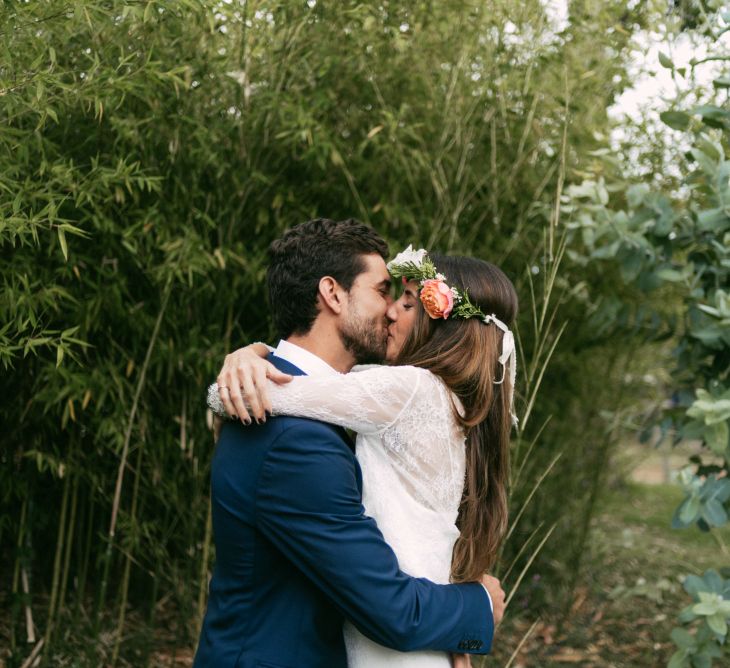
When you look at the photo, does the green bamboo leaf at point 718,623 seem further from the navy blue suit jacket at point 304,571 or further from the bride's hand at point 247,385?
the bride's hand at point 247,385

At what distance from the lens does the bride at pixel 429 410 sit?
5.53 feet

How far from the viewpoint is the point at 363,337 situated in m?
1.93

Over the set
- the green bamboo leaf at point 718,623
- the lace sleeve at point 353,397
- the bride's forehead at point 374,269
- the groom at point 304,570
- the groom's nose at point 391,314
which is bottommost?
the green bamboo leaf at point 718,623

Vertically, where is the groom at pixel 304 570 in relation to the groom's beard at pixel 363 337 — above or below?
below

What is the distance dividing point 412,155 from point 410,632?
2.06 metres

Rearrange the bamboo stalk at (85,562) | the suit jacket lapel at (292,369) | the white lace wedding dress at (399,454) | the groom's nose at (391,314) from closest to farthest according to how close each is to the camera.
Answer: the white lace wedding dress at (399,454)
the suit jacket lapel at (292,369)
the groom's nose at (391,314)
the bamboo stalk at (85,562)

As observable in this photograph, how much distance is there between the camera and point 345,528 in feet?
5.13

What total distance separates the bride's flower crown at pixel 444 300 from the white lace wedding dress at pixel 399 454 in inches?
6.2

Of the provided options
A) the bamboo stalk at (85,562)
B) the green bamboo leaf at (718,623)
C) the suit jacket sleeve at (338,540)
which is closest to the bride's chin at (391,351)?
the suit jacket sleeve at (338,540)

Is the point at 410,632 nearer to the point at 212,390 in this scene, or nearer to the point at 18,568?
the point at 212,390

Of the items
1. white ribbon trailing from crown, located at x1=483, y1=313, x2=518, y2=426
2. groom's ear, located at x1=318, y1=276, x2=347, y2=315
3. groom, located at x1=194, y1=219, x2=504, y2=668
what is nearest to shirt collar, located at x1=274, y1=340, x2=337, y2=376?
groom, located at x1=194, y1=219, x2=504, y2=668

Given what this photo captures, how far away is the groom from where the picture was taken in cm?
156

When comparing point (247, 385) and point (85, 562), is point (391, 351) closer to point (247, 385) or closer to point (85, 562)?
point (247, 385)

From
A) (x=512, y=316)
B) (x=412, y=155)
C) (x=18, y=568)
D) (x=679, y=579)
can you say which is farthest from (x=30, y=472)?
(x=679, y=579)
